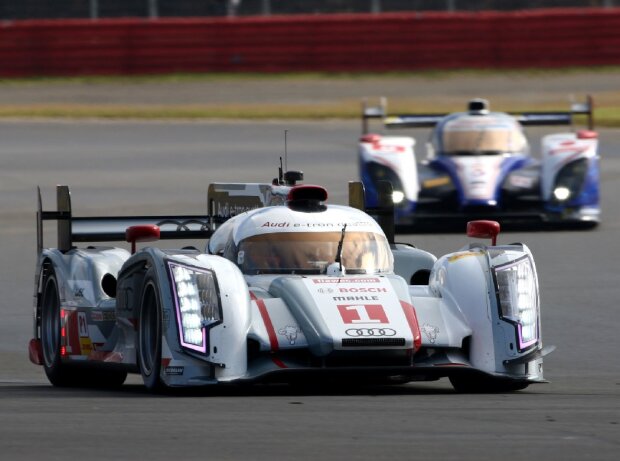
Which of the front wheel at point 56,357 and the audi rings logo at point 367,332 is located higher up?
the audi rings logo at point 367,332

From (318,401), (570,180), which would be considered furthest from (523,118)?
(318,401)

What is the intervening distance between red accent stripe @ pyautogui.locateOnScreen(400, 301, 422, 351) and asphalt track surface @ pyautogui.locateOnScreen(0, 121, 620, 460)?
284 millimetres

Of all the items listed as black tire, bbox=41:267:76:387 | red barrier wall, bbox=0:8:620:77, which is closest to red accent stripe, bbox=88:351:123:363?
black tire, bbox=41:267:76:387

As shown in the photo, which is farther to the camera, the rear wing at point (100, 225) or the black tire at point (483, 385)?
the rear wing at point (100, 225)

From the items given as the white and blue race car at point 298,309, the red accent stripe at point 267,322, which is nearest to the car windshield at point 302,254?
the white and blue race car at point 298,309

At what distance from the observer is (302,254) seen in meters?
9.70

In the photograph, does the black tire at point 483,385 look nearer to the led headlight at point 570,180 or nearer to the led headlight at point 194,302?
the led headlight at point 194,302

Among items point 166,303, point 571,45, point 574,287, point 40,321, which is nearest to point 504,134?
point 574,287

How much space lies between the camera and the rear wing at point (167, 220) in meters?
11.2

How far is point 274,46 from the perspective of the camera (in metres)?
35.0

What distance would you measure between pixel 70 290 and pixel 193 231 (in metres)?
1.50

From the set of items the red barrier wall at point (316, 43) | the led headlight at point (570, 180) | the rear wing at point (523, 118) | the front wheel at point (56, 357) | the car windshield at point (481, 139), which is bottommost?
the front wheel at point (56, 357)

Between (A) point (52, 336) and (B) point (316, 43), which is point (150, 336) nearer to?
(A) point (52, 336)

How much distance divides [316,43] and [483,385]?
1032 inches
